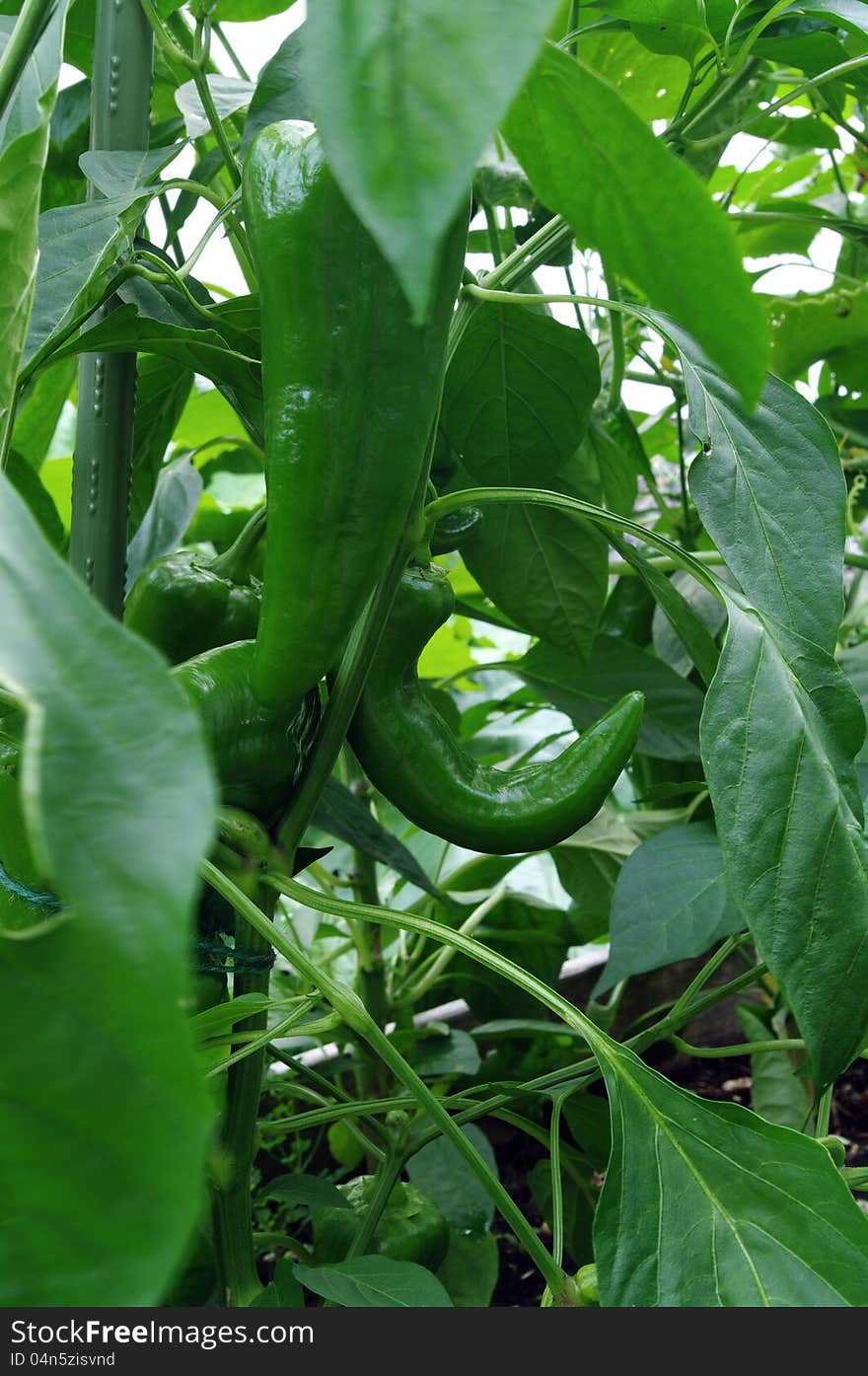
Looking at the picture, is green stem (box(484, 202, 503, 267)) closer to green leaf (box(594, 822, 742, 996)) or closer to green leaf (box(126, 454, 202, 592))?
green leaf (box(126, 454, 202, 592))

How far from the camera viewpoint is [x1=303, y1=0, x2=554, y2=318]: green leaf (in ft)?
0.62

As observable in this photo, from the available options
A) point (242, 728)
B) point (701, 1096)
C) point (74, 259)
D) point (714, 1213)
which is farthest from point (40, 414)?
point (701, 1096)

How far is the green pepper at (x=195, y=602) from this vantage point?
1.64 ft

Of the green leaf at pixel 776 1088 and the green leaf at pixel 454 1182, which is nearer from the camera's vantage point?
the green leaf at pixel 454 1182

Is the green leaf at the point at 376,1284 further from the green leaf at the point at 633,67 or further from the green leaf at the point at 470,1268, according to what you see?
the green leaf at the point at 633,67

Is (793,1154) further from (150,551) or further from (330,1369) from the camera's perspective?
(150,551)

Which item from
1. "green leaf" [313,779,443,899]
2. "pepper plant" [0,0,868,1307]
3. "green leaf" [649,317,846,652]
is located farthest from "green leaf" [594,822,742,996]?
"green leaf" [649,317,846,652]

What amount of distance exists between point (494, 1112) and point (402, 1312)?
0.21 m

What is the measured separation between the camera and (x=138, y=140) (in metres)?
0.59

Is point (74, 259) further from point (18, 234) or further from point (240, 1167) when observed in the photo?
point (240, 1167)

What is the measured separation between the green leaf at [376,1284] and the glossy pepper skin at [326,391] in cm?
23

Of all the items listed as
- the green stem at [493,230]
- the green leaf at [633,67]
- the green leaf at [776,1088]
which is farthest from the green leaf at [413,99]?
the green leaf at [776,1088]

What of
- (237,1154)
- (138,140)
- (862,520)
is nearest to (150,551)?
(138,140)

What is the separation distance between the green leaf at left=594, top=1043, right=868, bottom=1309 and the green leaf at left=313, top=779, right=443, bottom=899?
7.0 inches
